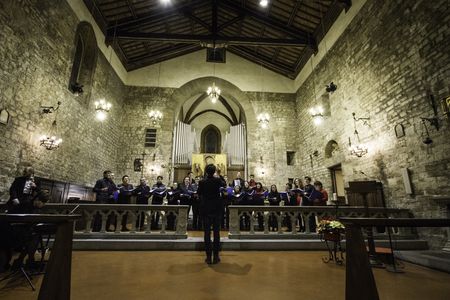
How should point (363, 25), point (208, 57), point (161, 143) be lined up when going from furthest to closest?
point (208, 57)
point (161, 143)
point (363, 25)

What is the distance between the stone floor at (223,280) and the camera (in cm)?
200

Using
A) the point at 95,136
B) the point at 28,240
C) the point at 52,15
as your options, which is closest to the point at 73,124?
the point at 95,136

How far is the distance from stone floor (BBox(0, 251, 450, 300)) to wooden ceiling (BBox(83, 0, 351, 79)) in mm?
7945

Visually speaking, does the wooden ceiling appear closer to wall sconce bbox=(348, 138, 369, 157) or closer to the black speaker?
the black speaker

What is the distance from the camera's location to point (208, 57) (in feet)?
39.1

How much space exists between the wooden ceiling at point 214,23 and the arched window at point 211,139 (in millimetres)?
8274

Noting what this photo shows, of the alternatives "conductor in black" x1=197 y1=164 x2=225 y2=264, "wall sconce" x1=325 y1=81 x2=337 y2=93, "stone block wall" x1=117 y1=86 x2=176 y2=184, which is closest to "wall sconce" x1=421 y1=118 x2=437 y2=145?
"wall sconce" x1=325 y1=81 x2=337 y2=93

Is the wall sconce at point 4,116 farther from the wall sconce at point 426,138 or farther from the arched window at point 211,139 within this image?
the arched window at point 211,139

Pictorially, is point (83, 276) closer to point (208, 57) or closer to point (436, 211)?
point (436, 211)

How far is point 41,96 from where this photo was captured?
5.78 m

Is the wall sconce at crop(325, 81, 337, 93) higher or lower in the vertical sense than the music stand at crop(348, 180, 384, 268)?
higher

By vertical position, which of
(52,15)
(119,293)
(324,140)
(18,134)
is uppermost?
(52,15)

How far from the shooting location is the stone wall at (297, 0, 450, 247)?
441 centimetres

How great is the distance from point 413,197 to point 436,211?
55 cm
